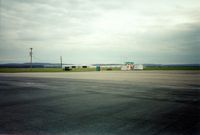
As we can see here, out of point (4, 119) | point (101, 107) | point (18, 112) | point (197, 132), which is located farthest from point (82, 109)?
point (197, 132)

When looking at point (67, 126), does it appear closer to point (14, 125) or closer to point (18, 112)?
point (14, 125)

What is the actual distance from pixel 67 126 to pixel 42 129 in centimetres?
64

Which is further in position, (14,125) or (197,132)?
(14,125)

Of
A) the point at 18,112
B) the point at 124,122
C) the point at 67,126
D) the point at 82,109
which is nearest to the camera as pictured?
the point at 67,126

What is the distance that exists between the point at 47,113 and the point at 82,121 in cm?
159

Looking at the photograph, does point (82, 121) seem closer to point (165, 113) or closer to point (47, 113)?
point (47, 113)

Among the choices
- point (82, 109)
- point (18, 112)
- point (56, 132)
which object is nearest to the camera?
point (56, 132)

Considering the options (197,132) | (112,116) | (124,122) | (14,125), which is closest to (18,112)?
(14,125)

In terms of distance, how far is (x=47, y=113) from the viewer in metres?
7.50

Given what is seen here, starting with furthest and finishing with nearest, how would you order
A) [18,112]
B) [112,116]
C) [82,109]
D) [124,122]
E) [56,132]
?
[82,109]
[18,112]
[112,116]
[124,122]
[56,132]

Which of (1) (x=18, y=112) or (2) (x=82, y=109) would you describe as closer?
(1) (x=18, y=112)

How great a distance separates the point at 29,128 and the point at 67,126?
924 mm

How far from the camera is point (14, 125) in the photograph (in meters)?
5.93

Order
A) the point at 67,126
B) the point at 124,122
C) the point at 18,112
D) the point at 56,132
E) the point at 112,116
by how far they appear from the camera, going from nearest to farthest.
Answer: the point at 56,132, the point at 67,126, the point at 124,122, the point at 112,116, the point at 18,112
